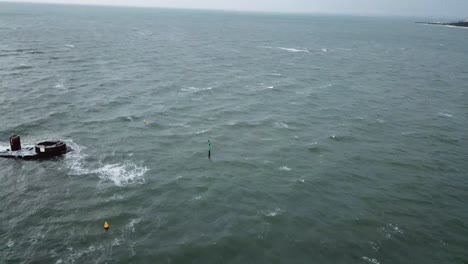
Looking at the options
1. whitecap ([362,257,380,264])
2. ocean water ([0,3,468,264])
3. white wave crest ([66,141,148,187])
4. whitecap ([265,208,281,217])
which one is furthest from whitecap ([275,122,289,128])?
whitecap ([362,257,380,264])

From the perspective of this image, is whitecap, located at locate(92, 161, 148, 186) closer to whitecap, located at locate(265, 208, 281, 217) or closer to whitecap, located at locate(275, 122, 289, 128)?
whitecap, located at locate(265, 208, 281, 217)

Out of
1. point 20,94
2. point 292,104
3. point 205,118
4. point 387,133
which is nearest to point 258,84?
point 292,104

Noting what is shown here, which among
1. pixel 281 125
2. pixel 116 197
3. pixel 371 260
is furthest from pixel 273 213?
pixel 281 125

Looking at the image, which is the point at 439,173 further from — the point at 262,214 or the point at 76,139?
the point at 76,139

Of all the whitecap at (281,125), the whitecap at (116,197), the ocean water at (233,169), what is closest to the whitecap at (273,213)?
the ocean water at (233,169)

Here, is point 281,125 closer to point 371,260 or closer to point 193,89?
point 193,89

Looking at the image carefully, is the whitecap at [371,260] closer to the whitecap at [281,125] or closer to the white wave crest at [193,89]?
the whitecap at [281,125]

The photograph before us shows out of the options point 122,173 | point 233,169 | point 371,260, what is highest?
point 233,169
